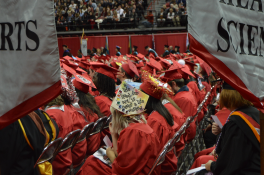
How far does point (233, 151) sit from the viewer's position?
223 cm

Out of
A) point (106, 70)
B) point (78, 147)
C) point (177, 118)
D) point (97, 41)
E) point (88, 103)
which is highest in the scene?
point (106, 70)

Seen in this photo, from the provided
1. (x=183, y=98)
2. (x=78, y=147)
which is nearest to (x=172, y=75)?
(x=183, y=98)

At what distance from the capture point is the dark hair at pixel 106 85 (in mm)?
4918

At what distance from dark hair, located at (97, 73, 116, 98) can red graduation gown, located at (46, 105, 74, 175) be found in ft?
3.96

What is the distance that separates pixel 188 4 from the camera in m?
1.46

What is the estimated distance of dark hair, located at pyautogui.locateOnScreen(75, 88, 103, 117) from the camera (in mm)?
4258

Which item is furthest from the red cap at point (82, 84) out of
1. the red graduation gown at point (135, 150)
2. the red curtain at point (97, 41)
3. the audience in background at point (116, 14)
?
the red curtain at point (97, 41)

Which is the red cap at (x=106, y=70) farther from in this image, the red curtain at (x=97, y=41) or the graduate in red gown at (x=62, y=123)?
the red curtain at (x=97, y=41)

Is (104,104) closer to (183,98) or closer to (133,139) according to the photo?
(183,98)

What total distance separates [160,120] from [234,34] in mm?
1759

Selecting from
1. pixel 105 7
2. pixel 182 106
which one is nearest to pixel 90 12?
pixel 105 7

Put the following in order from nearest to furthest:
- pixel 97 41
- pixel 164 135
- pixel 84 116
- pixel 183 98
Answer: pixel 164 135 < pixel 84 116 < pixel 183 98 < pixel 97 41

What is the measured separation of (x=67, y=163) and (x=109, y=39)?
19720mm

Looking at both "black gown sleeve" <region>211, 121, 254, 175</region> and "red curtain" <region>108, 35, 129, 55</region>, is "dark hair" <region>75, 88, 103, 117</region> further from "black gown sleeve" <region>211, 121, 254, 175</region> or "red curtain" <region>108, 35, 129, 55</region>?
"red curtain" <region>108, 35, 129, 55</region>
